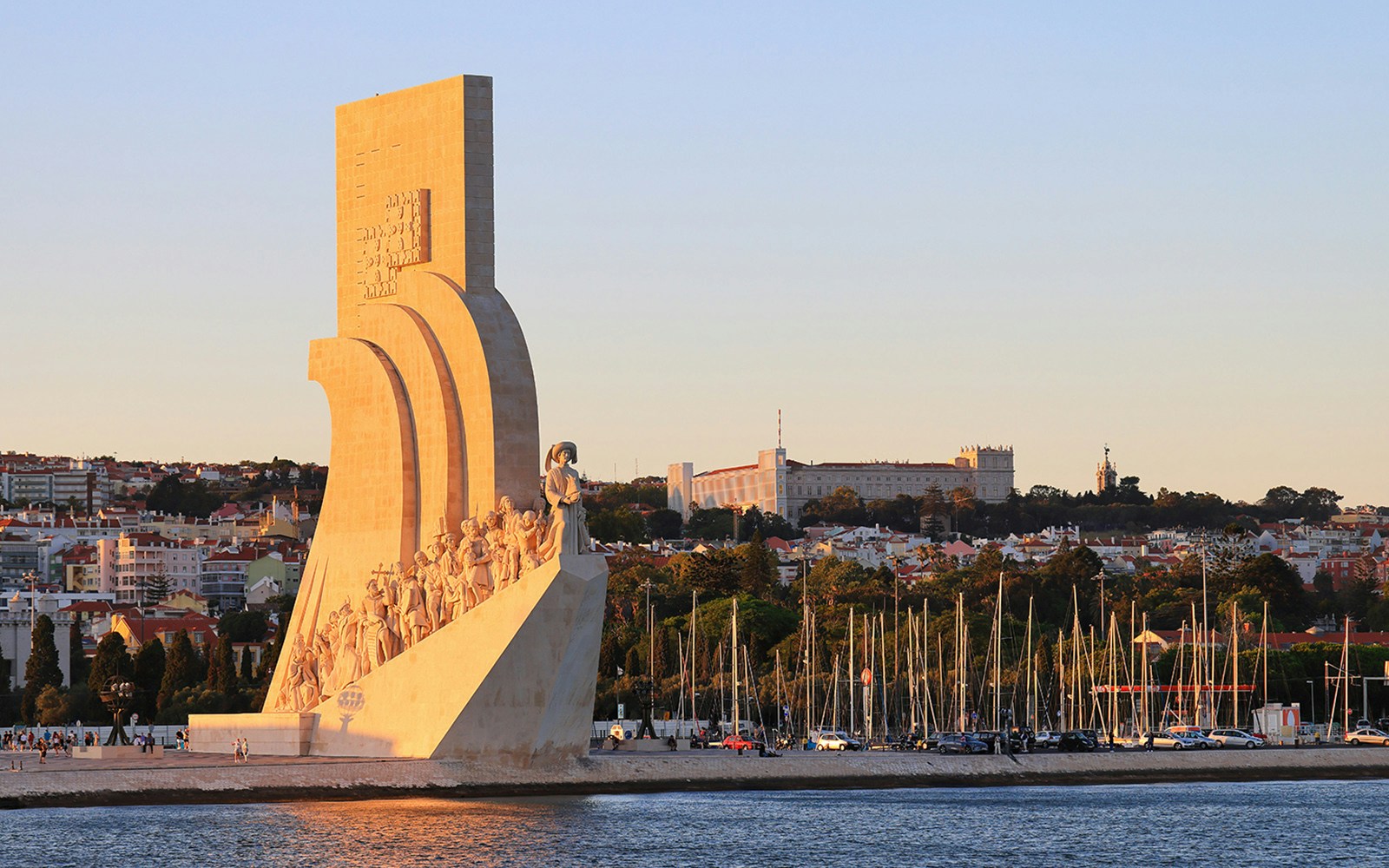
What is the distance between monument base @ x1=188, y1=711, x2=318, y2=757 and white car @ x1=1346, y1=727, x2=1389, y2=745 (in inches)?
1126

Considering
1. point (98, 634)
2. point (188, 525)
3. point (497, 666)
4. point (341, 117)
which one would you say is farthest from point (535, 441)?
point (188, 525)

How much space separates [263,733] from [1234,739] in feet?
78.9

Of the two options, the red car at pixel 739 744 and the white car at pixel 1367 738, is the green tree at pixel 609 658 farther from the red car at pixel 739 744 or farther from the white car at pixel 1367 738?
the white car at pixel 1367 738

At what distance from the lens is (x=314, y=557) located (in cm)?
3909

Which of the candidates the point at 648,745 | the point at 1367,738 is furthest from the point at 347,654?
the point at 1367,738

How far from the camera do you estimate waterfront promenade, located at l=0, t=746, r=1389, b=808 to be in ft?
113

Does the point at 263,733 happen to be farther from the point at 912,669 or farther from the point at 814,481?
the point at 814,481

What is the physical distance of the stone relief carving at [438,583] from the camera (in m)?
35.0

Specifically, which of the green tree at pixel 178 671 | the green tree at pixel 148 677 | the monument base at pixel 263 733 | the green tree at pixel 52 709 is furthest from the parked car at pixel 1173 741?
the green tree at pixel 52 709

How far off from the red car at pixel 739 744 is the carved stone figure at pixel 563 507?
549 inches

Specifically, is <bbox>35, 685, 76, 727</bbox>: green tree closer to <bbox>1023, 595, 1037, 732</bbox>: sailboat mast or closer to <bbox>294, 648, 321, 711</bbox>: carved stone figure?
<bbox>294, 648, 321, 711</bbox>: carved stone figure

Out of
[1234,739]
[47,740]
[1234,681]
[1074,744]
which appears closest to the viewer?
[47,740]

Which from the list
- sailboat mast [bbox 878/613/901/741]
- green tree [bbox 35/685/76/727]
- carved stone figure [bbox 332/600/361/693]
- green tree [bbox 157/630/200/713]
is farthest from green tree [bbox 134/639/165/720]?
carved stone figure [bbox 332/600/361/693]

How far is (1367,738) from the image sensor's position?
54.9 m
